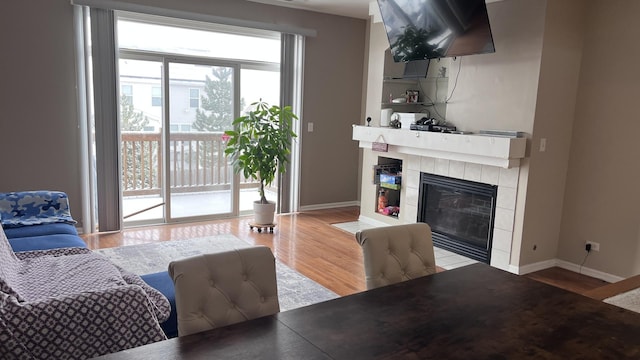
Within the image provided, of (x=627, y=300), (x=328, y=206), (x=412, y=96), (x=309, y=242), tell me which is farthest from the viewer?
(x=328, y=206)

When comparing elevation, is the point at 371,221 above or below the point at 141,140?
below

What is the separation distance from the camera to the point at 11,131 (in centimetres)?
449

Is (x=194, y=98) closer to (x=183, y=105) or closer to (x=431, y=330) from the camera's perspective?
(x=183, y=105)

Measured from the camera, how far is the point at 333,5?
584 centimetres

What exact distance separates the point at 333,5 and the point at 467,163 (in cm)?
262

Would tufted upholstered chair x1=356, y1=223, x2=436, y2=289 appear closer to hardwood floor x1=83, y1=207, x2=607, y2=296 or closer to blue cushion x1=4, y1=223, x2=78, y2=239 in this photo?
hardwood floor x1=83, y1=207, x2=607, y2=296

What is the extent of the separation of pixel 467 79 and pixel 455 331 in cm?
354

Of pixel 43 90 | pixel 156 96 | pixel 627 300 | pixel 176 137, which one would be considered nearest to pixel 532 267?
pixel 627 300

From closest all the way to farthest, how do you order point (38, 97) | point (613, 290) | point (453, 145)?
1. point (613, 290)
2. point (453, 145)
3. point (38, 97)

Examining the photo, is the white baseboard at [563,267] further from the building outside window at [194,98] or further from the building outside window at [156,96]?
the building outside window at [156,96]

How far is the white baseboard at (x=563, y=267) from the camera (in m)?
4.17

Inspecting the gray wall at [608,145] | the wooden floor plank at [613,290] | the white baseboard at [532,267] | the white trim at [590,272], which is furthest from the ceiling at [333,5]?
the wooden floor plank at [613,290]

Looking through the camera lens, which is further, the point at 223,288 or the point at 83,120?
the point at 83,120

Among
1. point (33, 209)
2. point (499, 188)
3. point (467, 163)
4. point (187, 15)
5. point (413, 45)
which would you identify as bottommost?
point (33, 209)
